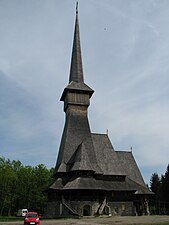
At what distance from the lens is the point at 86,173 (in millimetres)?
35969

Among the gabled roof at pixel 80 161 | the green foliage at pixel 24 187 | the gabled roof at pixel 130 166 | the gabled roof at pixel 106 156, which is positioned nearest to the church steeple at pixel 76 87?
the gabled roof at pixel 106 156

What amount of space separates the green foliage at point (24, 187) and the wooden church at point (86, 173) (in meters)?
19.6

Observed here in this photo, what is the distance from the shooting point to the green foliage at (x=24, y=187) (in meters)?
55.1

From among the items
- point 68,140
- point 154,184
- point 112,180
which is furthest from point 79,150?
point 154,184

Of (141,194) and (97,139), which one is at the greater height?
(97,139)

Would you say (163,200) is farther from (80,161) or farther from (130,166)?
(80,161)

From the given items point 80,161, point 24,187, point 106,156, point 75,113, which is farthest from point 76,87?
point 24,187

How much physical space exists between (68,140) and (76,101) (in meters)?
6.88

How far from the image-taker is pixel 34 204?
60.5 m

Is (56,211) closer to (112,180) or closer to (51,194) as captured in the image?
(51,194)

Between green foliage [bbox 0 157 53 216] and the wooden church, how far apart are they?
1957 cm

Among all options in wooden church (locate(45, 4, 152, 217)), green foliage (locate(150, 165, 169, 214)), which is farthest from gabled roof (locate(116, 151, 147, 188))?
green foliage (locate(150, 165, 169, 214))

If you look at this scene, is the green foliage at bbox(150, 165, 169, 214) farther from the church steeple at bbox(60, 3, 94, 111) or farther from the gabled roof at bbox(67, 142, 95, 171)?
the church steeple at bbox(60, 3, 94, 111)

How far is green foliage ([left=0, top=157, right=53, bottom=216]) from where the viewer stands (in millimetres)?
55062
